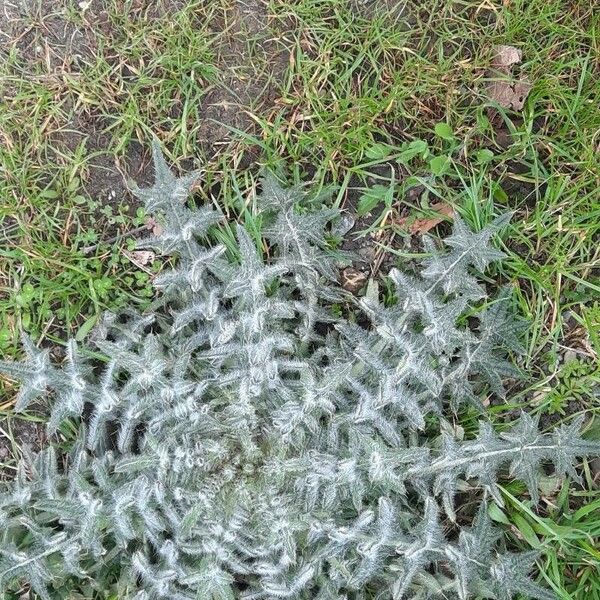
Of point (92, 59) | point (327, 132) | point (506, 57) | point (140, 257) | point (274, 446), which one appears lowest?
point (274, 446)

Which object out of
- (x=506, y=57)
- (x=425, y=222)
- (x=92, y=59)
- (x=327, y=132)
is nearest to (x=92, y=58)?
(x=92, y=59)

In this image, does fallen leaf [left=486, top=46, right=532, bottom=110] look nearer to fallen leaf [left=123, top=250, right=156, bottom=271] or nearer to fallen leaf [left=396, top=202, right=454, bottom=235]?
fallen leaf [left=396, top=202, right=454, bottom=235]

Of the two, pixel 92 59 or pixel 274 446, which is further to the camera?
pixel 92 59

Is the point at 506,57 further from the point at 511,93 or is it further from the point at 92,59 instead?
the point at 92,59

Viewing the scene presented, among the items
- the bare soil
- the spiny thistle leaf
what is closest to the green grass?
the bare soil

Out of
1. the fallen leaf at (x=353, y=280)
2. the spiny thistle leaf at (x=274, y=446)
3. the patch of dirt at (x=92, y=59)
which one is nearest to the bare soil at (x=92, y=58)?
the patch of dirt at (x=92, y=59)

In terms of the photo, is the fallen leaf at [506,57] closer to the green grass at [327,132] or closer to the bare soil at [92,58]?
the green grass at [327,132]
